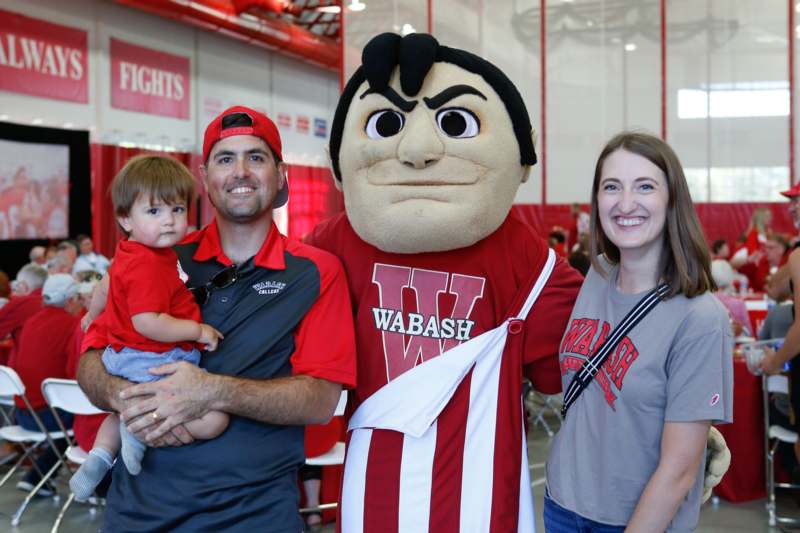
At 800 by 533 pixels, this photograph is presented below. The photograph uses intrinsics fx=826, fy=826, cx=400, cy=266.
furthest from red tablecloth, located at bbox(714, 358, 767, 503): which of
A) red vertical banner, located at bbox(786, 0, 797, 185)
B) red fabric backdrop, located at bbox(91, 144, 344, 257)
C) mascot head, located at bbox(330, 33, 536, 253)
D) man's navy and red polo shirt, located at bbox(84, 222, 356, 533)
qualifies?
red vertical banner, located at bbox(786, 0, 797, 185)

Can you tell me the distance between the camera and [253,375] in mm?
1956

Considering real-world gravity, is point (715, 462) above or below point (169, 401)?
below

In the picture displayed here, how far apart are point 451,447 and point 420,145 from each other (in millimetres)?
775

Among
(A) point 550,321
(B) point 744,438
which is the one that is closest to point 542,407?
(B) point 744,438

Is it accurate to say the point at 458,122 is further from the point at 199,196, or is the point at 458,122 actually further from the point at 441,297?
the point at 199,196

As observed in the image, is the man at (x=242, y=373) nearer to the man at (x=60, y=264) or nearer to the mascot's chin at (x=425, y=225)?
the mascot's chin at (x=425, y=225)

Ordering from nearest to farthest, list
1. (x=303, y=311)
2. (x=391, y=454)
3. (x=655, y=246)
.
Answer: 1. (x=655, y=246)
2. (x=303, y=311)
3. (x=391, y=454)

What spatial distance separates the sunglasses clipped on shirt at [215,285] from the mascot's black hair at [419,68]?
59cm

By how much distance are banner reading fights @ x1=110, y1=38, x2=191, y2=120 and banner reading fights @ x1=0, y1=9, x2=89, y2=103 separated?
2.05 ft

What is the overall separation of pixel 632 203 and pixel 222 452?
1091mm

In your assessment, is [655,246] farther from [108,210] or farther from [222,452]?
[108,210]

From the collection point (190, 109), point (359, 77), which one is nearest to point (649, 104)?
point (190, 109)

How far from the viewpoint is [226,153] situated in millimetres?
2105

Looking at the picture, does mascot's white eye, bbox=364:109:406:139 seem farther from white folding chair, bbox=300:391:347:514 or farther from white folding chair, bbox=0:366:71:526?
white folding chair, bbox=0:366:71:526
